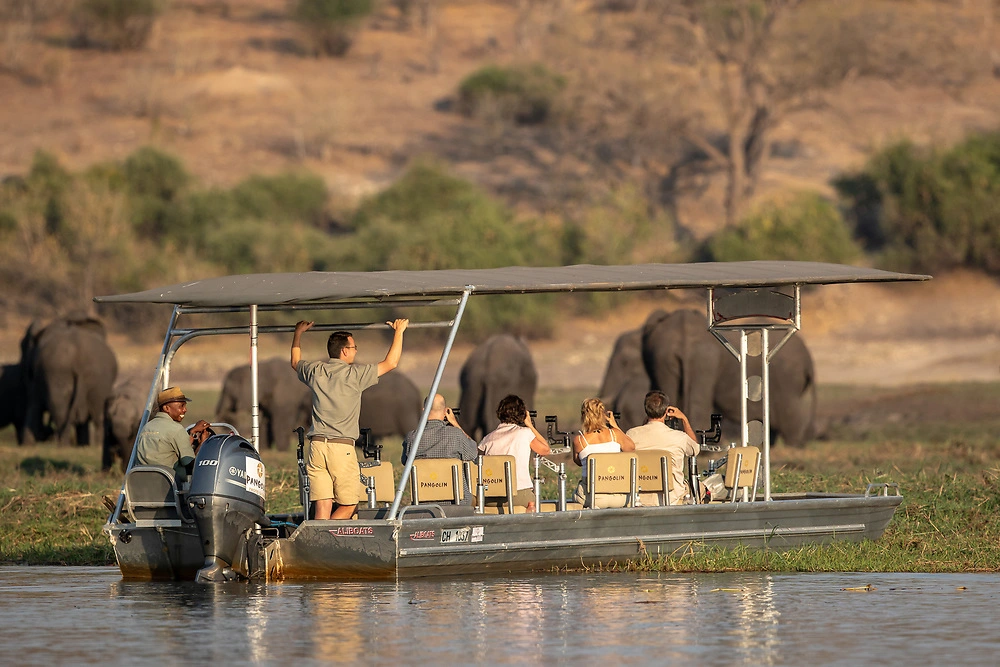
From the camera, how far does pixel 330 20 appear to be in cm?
7025

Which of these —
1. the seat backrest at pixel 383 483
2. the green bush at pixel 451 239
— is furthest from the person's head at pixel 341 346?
the green bush at pixel 451 239

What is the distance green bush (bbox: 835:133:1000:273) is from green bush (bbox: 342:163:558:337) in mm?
8521

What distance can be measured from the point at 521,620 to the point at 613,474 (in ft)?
8.20

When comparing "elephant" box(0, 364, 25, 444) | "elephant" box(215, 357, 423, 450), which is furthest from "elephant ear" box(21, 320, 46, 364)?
"elephant" box(215, 357, 423, 450)

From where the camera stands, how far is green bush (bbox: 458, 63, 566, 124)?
203 ft

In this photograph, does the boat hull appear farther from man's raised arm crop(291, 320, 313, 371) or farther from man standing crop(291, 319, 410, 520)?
man's raised arm crop(291, 320, 313, 371)

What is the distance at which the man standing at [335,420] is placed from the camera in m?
12.2

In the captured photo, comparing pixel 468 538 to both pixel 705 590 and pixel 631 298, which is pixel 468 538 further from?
pixel 631 298

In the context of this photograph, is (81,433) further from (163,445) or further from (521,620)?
(521,620)

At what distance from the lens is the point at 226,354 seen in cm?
3788

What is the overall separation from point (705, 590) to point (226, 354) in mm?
27195

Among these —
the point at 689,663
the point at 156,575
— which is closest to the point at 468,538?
the point at 156,575

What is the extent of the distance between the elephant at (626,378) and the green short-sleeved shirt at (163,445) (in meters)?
10.8

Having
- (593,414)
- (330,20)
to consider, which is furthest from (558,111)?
(593,414)
